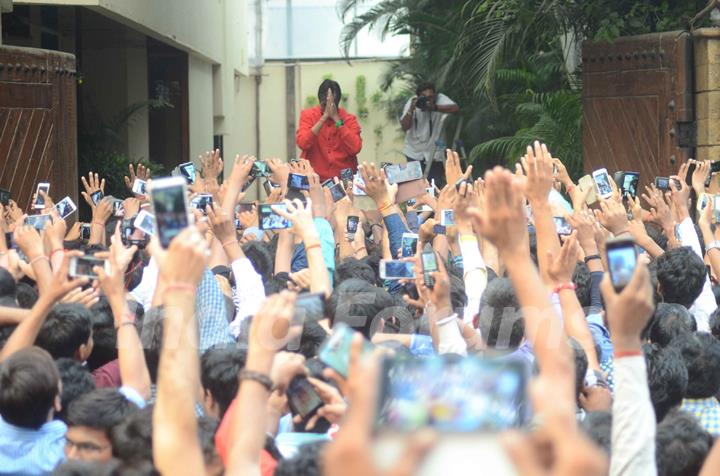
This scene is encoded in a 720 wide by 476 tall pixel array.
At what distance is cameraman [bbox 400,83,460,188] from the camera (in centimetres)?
1390

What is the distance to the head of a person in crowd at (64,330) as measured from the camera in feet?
15.3

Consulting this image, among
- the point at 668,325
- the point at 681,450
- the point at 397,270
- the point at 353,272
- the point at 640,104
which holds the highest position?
the point at 640,104

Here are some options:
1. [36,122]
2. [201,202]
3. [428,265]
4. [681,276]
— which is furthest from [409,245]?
[36,122]

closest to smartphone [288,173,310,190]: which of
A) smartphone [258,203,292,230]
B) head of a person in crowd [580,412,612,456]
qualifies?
smartphone [258,203,292,230]

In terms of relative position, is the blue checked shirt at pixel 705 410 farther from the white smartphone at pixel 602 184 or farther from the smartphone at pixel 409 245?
the white smartphone at pixel 602 184

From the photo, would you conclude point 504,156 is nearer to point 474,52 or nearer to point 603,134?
point 474,52

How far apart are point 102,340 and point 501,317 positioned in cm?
159

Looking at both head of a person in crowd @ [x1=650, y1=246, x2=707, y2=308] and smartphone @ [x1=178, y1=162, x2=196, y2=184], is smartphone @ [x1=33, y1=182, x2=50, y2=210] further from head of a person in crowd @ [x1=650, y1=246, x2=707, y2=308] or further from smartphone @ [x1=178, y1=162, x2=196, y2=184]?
head of a person in crowd @ [x1=650, y1=246, x2=707, y2=308]

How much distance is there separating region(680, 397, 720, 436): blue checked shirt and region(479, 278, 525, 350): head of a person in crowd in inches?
25.7

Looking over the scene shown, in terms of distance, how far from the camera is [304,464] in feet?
10.5

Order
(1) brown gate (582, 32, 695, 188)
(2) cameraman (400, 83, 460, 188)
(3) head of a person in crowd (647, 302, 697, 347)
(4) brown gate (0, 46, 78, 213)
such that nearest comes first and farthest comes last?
1. (3) head of a person in crowd (647, 302, 697, 347)
2. (4) brown gate (0, 46, 78, 213)
3. (1) brown gate (582, 32, 695, 188)
4. (2) cameraman (400, 83, 460, 188)

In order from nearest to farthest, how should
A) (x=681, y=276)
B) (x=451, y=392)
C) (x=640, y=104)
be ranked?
(x=451, y=392)
(x=681, y=276)
(x=640, y=104)

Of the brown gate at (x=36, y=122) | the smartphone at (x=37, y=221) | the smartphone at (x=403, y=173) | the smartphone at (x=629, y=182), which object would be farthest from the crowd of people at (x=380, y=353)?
the brown gate at (x=36, y=122)

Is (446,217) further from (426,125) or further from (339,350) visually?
(426,125)
